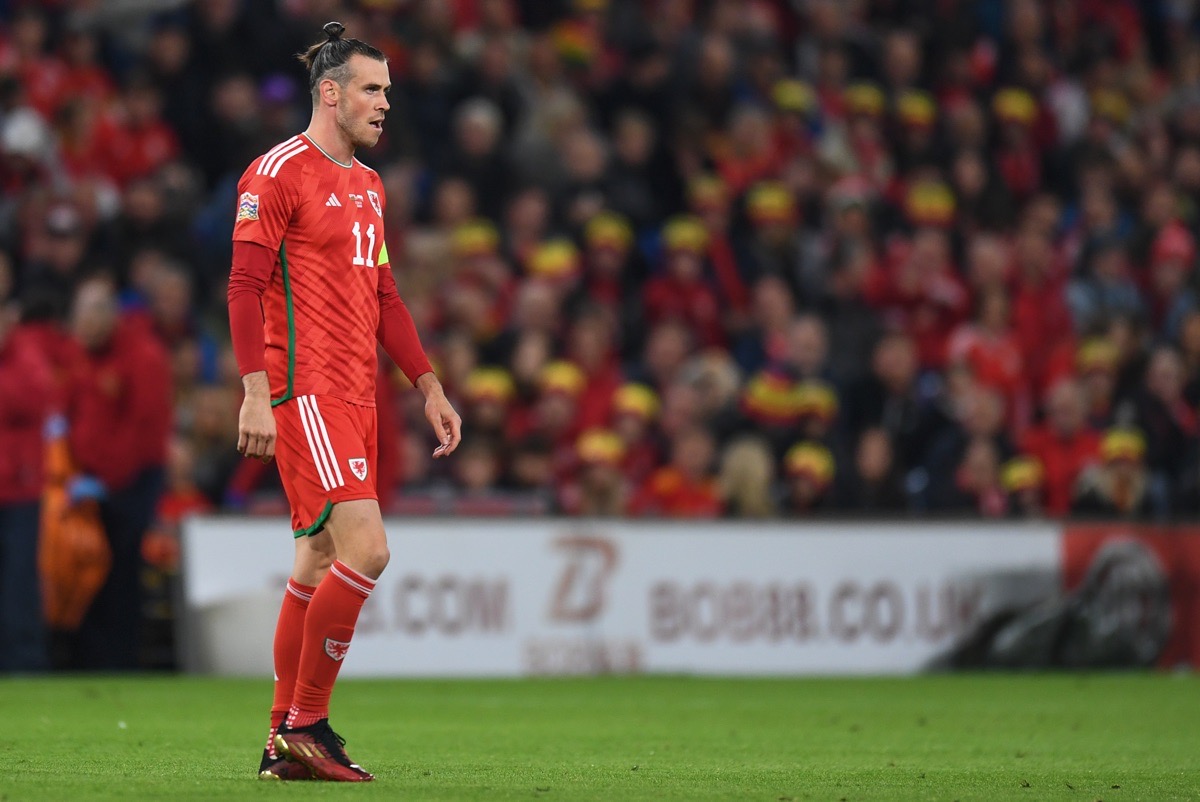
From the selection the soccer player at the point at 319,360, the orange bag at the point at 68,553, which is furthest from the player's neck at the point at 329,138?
the orange bag at the point at 68,553

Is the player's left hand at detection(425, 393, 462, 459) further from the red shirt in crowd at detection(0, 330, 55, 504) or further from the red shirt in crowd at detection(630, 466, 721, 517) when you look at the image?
the red shirt in crowd at detection(630, 466, 721, 517)

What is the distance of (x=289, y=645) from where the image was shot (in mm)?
7012

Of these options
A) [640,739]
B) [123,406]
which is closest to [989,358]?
[123,406]

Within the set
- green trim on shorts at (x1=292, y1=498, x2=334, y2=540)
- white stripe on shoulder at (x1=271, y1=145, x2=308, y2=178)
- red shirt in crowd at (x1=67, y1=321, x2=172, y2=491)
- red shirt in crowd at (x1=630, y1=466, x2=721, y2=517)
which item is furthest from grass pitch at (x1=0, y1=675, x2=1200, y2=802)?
white stripe on shoulder at (x1=271, y1=145, x2=308, y2=178)

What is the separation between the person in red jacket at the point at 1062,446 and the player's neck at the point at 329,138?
1054cm

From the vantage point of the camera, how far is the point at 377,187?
23.8 ft

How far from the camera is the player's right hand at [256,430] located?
21.3ft

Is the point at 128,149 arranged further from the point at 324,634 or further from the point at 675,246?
the point at 324,634

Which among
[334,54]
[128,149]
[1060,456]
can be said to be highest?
[128,149]

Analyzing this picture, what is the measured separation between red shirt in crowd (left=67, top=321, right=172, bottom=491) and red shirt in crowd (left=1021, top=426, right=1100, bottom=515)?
700 cm

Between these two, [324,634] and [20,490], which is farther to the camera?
[20,490]

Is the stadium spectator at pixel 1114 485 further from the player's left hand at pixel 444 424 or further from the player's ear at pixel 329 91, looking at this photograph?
the player's ear at pixel 329 91

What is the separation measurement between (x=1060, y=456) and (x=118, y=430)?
7482 millimetres

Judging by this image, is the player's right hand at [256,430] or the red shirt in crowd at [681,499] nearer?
the player's right hand at [256,430]
